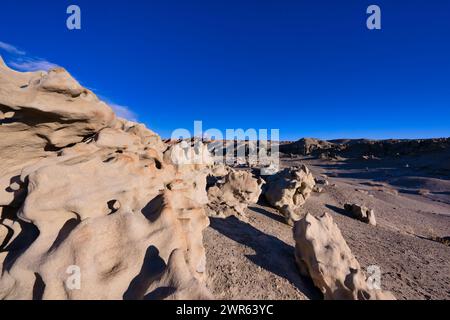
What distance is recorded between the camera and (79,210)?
11.4 feet

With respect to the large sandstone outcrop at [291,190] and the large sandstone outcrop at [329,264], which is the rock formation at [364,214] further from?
the large sandstone outcrop at [329,264]

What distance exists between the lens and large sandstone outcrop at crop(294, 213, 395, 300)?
3.49 m

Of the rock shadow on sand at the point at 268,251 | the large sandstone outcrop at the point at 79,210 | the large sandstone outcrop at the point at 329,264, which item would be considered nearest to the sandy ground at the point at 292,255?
the rock shadow on sand at the point at 268,251

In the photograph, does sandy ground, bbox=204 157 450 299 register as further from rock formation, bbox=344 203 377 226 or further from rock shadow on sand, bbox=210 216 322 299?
rock formation, bbox=344 203 377 226

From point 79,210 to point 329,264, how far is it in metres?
3.76

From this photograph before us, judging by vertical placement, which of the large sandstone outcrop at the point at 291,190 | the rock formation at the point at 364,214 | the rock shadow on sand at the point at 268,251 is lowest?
the rock formation at the point at 364,214

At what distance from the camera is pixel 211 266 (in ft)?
13.1

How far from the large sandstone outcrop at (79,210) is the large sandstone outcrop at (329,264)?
1.80 meters

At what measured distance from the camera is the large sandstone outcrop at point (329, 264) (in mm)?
3488

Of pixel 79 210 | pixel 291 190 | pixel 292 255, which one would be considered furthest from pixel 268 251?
pixel 291 190
